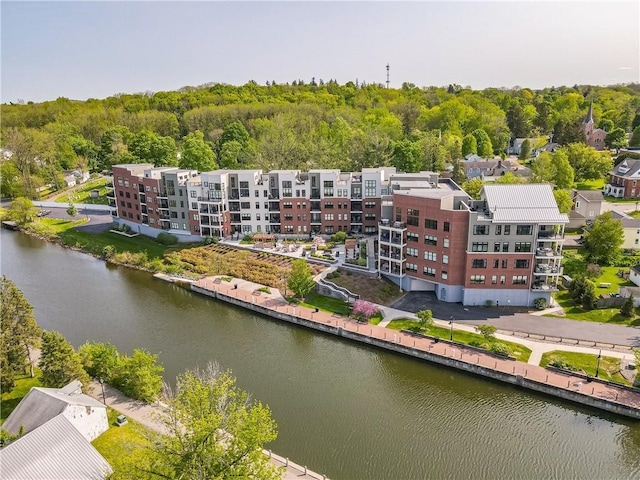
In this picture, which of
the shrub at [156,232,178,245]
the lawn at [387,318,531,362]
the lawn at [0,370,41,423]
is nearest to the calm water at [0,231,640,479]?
the lawn at [387,318,531,362]

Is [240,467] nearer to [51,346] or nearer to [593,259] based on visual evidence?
[51,346]

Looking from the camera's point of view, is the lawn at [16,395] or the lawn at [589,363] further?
the lawn at [589,363]

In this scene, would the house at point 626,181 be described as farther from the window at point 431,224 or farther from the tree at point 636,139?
the window at point 431,224

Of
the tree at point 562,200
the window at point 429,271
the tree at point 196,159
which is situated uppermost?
the tree at point 196,159

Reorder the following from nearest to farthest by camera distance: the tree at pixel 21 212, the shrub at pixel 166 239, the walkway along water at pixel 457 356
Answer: the walkway along water at pixel 457 356, the shrub at pixel 166 239, the tree at pixel 21 212

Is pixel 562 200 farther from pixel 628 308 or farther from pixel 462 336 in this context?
pixel 462 336

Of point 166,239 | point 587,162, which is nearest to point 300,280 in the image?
point 166,239

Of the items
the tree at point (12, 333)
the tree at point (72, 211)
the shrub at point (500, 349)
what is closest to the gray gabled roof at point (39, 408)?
the tree at point (12, 333)
